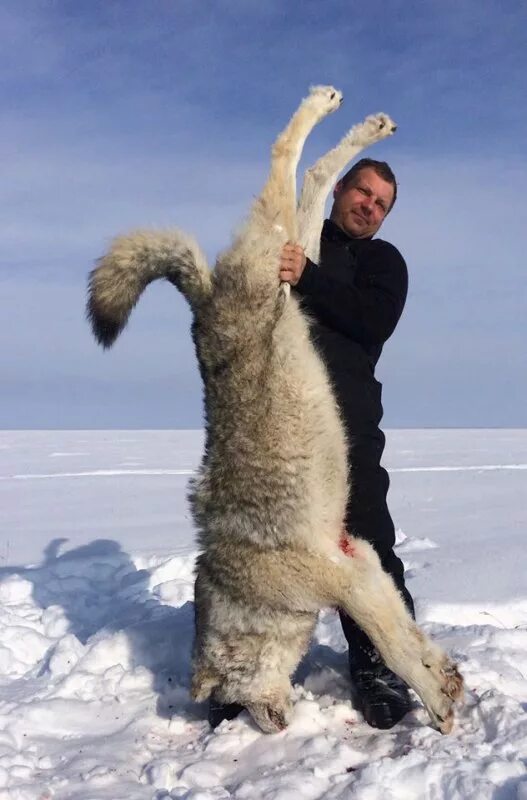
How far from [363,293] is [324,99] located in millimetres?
1162

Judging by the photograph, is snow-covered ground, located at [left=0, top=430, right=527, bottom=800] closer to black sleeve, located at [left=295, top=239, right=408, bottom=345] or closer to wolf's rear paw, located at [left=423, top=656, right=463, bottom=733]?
wolf's rear paw, located at [left=423, top=656, right=463, bottom=733]

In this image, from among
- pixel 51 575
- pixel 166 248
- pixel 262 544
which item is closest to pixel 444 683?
pixel 262 544

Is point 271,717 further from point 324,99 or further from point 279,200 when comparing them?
point 324,99

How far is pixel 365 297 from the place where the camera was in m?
3.87

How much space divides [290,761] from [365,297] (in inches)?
86.9

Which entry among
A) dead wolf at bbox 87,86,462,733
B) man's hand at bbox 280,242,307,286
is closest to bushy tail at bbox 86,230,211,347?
dead wolf at bbox 87,86,462,733

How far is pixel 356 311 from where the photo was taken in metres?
3.83

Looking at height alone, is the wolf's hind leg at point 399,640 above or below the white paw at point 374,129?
below

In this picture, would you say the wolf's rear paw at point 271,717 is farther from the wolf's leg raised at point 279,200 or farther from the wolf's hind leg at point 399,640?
the wolf's leg raised at point 279,200

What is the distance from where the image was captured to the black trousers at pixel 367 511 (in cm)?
408

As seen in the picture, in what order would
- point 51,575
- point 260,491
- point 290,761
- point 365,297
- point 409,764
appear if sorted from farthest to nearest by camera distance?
point 51,575 → point 365,297 → point 260,491 → point 290,761 → point 409,764

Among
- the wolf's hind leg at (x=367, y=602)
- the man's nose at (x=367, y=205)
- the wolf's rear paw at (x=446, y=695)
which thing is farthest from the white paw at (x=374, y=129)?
the wolf's rear paw at (x=446, y=695)

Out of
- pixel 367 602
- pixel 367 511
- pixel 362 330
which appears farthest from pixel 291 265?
pixel 367 602

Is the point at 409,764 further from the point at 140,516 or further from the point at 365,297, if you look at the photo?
the point at 140,516
